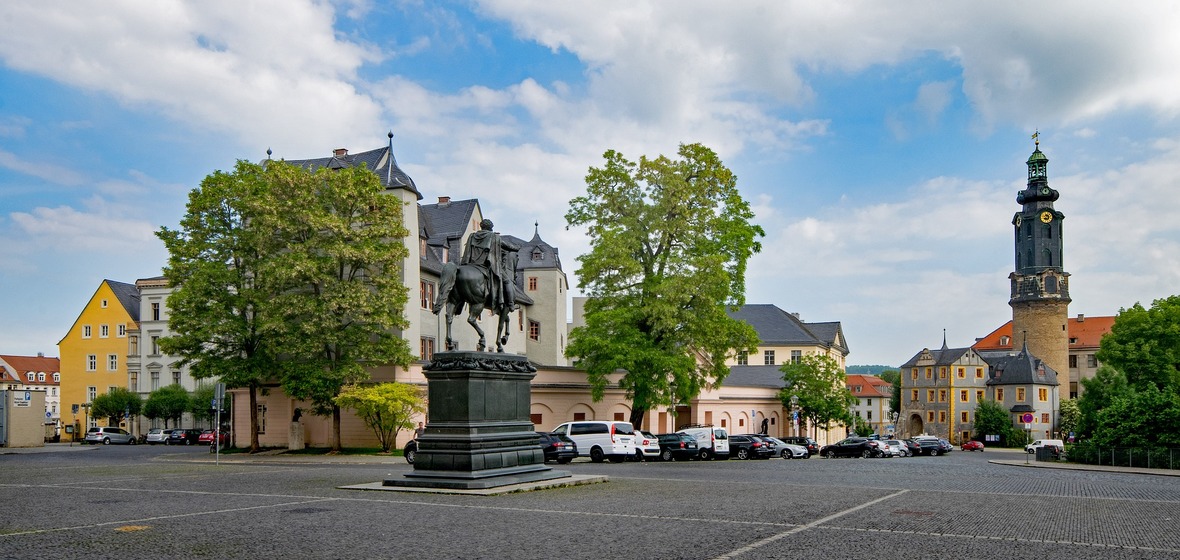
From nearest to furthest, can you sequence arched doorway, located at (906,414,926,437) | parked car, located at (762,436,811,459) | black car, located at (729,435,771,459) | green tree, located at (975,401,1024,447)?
black car, located at (729,435,771,459) < parked car, located at (762,436,811,459) < green tree, located at (975,401,1024,447) < arched doorway, located at (906,414,926,437)

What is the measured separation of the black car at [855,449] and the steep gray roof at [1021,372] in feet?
207

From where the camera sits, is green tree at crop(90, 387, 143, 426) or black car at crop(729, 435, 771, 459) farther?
green tree at crop(90, 387, 143, 426)

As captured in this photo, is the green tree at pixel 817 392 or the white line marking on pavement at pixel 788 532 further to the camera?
the green tree at pixel 817 392

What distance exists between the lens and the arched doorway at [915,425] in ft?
375

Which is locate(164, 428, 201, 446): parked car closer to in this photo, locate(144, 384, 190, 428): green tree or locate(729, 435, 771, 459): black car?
locate(144, 384, 190, 428): green tree

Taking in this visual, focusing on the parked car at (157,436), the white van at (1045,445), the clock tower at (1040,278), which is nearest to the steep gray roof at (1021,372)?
the clock tower at (1040,278)

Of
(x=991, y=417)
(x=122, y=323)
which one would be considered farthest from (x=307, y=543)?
(x=991, y=417)

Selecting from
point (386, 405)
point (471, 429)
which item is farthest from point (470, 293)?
point (386, 405)

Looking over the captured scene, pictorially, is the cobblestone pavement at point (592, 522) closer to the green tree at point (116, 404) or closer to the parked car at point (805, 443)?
the parked car at point (805, 443)

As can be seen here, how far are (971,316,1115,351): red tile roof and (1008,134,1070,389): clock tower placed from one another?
392 inches

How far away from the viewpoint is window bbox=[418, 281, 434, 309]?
157 feet

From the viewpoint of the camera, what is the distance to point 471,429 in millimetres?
18812

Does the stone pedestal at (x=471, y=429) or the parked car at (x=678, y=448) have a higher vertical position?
the stone pedestal at (x=471, y=429)

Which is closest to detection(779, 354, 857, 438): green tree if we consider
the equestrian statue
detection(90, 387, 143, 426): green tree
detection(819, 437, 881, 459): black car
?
detection(819, 437, 881, 459): black car
